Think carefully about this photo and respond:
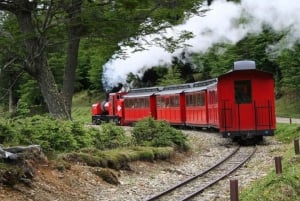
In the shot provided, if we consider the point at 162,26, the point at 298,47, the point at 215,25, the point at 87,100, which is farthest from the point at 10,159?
the point at 87,100

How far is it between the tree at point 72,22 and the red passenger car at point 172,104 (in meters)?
15.0

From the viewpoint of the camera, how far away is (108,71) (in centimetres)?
4450

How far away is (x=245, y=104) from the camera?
853 inches

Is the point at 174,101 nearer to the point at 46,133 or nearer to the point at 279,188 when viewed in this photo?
the point at 46,133

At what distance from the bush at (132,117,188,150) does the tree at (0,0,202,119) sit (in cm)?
345

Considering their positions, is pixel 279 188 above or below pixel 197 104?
below

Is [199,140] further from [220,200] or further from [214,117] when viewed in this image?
[220,200]

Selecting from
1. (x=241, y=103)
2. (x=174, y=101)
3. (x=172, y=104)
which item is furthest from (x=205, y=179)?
(x=172, y=104)

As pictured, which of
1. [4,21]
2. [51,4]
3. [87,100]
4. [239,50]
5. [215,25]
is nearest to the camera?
[51,4]

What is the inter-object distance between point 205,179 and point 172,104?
1864cm

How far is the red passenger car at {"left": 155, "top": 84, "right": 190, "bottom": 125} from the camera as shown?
3120 centimetres

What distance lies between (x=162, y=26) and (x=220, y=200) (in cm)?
587

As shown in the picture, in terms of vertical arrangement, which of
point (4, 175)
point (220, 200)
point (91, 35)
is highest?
point (91, 35)

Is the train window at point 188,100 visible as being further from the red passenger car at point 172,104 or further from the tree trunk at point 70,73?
the tree trunk at point 70,73
